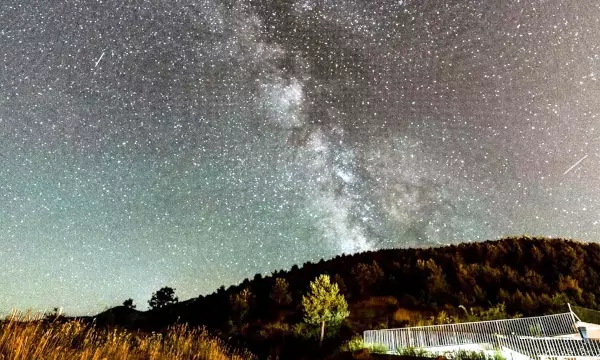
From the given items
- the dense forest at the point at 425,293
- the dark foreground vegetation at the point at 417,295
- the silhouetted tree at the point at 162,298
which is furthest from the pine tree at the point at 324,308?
the silhouetted tree at the point at 162,298

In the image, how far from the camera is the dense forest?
1009 inches

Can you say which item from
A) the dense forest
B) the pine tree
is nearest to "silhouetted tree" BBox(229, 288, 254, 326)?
the dense forest

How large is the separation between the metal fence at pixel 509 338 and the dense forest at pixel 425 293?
408 cm

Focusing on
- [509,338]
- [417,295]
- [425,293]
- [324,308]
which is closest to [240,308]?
[324,308]

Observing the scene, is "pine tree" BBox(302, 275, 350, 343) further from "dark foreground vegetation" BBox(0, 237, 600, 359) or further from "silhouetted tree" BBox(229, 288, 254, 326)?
"silhouetted tree" BBox(229, 288, 254, 326)

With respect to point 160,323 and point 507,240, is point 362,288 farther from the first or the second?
point 160,323

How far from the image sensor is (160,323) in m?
44.1

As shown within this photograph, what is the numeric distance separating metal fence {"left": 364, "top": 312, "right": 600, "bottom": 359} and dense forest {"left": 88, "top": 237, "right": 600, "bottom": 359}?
4079mm

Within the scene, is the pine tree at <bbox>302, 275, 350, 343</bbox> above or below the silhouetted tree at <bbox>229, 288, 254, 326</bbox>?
below

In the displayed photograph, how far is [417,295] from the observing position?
3188 centimetres

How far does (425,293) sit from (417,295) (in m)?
0.92

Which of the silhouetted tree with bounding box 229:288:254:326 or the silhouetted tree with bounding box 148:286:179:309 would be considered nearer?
the silhouetted tree with bounding box 229:288:254:326

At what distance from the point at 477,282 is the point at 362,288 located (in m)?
10.2

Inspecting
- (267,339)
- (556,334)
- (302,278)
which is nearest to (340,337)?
(267,339)
